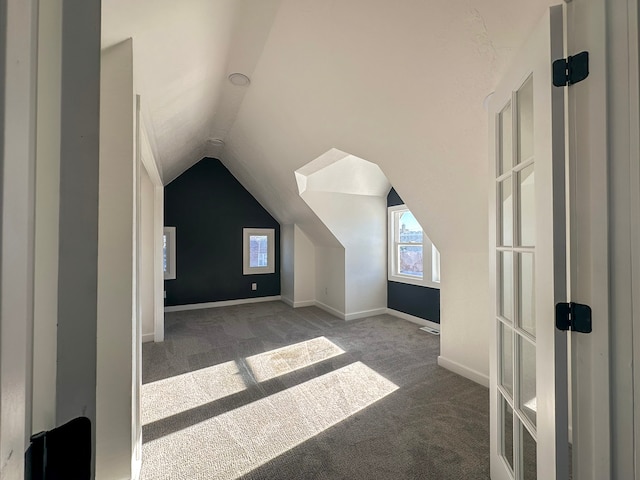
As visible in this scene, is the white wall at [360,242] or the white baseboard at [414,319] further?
the white wall at [360,242]

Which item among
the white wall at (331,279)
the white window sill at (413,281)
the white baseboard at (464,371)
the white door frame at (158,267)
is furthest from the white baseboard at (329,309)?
the white door frame at (158,267)

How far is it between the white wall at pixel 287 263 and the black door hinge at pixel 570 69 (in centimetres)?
444

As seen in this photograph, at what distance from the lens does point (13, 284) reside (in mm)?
264

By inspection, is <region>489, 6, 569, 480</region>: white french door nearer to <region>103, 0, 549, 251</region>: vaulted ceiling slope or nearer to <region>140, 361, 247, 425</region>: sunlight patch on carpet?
<region>103, 0, 549, 251</region>: vaulted ceiling slope

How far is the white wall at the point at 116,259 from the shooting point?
120 centimetres


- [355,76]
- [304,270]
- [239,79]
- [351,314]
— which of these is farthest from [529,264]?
[304,270]

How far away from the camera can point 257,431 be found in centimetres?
179

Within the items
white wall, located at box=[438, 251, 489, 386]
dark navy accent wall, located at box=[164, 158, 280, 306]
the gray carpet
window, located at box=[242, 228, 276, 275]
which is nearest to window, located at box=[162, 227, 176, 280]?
dark navy accent wall, located at box=[164, 158, 280, 306]

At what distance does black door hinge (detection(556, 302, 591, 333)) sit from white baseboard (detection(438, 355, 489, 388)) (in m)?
1.86

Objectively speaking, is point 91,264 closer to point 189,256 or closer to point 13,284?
point 13,284

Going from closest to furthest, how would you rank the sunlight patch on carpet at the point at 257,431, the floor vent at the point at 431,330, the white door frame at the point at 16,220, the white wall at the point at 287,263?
the white door frame at the point at 16,220, the sunlight patch on carpet at the point at 257,431, the floor vent at the point at 431,330, the white wall at the point at 287,263

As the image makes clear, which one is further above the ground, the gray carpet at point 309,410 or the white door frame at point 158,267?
the white door frame at point 158,267

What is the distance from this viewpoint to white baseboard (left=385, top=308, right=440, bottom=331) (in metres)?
3.75

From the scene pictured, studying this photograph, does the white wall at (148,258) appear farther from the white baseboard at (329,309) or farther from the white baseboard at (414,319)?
the white baseboard at (414,319)
